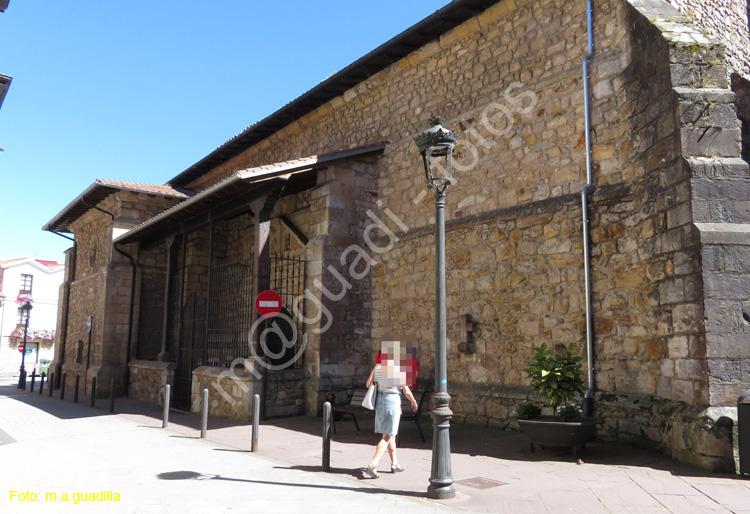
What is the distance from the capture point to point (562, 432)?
6.04 meters

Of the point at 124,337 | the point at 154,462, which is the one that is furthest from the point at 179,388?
the point at 154,462

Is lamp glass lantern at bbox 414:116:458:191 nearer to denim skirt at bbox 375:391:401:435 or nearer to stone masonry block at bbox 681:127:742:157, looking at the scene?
denim skirt at bbox 375:391:401:435

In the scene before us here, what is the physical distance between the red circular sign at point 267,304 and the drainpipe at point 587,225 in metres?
5.14

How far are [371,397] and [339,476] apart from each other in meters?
0.84

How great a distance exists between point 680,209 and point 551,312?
230 centimetres

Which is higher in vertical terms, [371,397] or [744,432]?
[371,397]

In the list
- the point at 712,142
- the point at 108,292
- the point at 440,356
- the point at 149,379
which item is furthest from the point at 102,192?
the point at 712,142

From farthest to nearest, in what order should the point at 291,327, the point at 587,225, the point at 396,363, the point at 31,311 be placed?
the point at 31,311 < the point at 291,327 < the point at 587,225 < the point at 396,363

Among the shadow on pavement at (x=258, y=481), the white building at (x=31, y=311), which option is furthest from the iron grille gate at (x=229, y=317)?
the white building at (x=31, y=311)

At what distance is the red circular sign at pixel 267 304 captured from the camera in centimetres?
972

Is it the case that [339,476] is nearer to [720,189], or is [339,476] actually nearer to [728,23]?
[720,189]

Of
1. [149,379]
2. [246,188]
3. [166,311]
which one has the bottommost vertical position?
[149,379]

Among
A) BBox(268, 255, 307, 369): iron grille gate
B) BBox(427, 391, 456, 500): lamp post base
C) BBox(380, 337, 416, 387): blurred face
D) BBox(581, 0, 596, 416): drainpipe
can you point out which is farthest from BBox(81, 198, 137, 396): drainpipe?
BBox(427, 391, 456, 500): lamp post base

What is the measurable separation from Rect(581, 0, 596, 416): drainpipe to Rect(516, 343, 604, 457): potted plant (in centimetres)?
77
